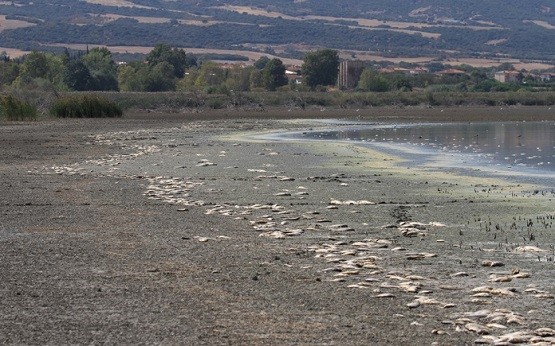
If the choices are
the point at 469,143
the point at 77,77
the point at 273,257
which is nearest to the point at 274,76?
the point at 77,77

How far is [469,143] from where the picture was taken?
3766cm

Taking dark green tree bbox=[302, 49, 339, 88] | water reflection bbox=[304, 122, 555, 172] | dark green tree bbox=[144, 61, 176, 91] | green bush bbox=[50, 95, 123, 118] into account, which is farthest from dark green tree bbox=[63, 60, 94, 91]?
water reflection bbox=[304, 122, 555, 172]

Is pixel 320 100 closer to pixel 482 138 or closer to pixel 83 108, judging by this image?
pixel 83 108

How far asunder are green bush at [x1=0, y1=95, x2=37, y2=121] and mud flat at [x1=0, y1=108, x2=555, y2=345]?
83.0ft

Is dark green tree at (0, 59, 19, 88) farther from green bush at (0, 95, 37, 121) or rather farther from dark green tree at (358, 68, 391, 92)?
green bush at (0, 95, 37, 121)

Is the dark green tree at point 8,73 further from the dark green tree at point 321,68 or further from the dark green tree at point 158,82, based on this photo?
the dark green tree at point 321,68

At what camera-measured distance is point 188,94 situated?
274 feet

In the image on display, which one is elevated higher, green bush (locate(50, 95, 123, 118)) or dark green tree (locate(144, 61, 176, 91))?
green bush (locate(50, 95, 123, 118))

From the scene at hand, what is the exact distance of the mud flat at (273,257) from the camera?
9422mm

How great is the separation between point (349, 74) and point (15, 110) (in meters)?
82.0

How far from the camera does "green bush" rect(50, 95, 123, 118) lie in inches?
2125

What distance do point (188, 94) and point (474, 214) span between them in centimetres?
6773

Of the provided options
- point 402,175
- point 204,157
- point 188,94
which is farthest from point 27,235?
point 188,94

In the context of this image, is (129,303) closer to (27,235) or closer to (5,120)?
(27,235)
